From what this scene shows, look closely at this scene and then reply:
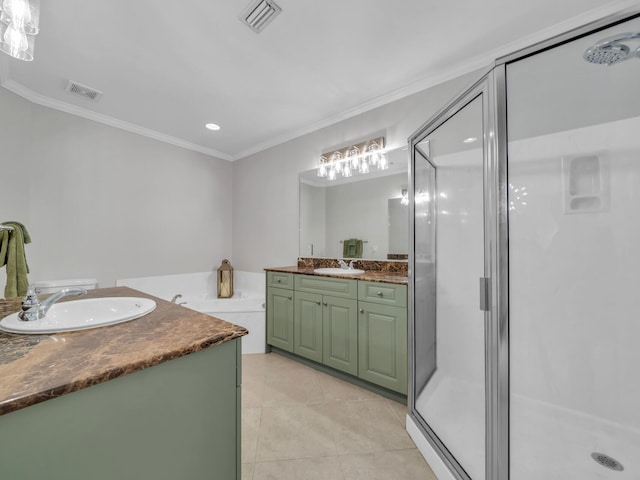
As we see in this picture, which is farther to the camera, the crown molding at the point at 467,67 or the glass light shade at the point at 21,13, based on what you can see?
the crown molding at the point at 467,67

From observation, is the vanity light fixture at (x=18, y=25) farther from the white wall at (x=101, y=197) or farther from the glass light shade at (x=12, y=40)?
the white wall at (x=101, y=197)

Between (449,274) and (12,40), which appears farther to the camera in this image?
(449,274)

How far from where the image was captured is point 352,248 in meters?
2.69

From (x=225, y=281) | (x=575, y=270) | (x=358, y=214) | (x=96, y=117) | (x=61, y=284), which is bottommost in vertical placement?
(x=225, y=281)

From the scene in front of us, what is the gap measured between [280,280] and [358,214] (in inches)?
→ 41.1

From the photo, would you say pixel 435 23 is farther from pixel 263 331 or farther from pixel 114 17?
pixel 263 331

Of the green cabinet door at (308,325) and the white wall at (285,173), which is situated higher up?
the white wall at (285,173)

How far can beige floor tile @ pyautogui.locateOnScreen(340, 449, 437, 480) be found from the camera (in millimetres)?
1349

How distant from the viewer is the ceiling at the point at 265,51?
1.50m

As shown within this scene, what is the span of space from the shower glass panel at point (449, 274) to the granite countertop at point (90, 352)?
1.38 metres

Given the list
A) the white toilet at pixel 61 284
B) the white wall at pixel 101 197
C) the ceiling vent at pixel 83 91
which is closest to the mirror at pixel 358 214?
the white wall at pixel 101 197

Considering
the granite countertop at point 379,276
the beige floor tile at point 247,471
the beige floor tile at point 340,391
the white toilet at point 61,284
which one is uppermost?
the granite countertop at point 379,276

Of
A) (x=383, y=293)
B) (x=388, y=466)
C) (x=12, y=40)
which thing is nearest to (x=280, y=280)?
(x=383, y=293)

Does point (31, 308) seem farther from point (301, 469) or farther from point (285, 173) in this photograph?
point (285, 173)
